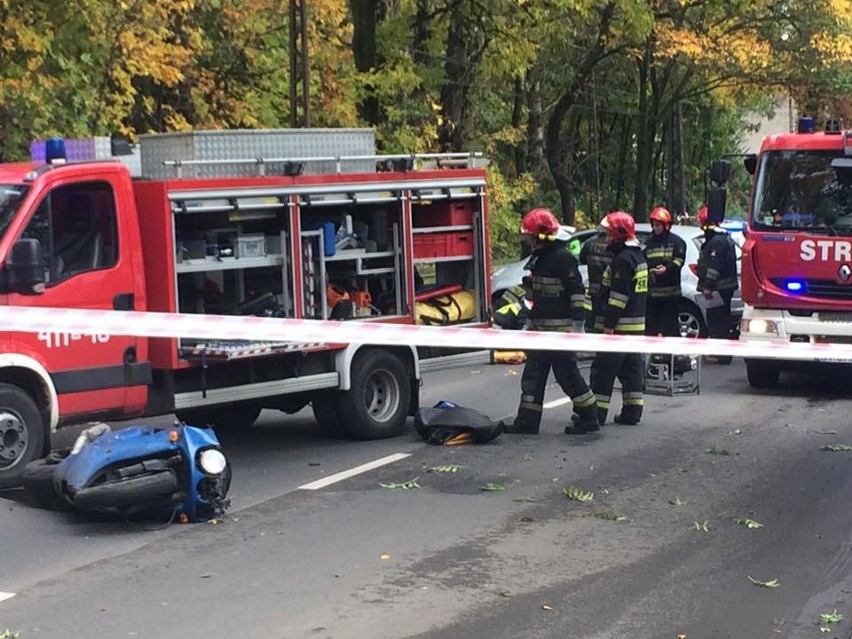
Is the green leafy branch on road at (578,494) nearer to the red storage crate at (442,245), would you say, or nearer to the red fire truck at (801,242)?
the red storage crate at (442,245)

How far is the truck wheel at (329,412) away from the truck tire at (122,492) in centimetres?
297

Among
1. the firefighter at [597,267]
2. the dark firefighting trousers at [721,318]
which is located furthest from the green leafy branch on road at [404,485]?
the dark firefighting trousers at [721,318]

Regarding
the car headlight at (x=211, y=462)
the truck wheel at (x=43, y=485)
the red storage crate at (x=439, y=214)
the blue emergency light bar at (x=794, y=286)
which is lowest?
the truck wheel at (x=43, y=485)

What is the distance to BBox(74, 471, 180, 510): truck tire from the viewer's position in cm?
696

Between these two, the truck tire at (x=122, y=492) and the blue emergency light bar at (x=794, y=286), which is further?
the blue emergency light bar at (x=794, y=286)

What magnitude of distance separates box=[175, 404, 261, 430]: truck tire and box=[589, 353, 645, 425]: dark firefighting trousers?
288cm

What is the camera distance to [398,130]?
69.5 feet

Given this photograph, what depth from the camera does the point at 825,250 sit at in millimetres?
11828

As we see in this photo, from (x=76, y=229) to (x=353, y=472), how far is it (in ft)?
8.27

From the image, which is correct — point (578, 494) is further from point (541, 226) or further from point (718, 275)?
point (718, 275)

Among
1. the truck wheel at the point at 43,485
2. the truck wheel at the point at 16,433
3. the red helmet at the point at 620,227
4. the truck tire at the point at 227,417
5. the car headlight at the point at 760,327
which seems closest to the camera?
the truck wheel at the point at 43,485

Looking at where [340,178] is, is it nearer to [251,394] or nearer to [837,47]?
[251,394]

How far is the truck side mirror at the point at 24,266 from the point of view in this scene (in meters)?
7.59

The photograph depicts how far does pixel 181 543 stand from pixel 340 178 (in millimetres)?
3574
